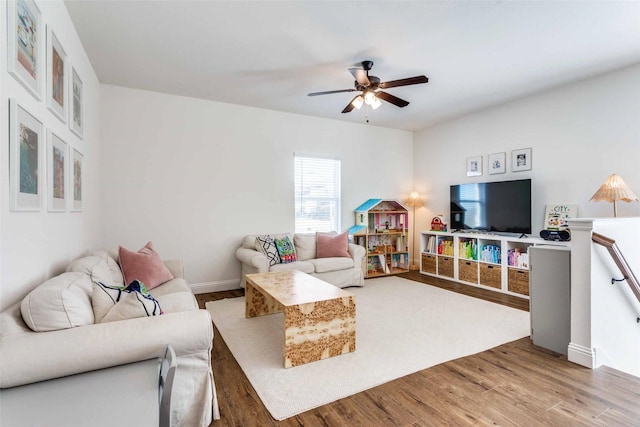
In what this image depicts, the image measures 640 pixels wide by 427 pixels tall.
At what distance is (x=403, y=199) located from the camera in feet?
20.8

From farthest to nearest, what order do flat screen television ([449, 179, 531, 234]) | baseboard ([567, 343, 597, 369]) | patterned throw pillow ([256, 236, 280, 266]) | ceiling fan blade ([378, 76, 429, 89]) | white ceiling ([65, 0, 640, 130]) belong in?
flat screen television ([449, 179, 531, 234]), patterned throw pillow ([256, 236, 280, 266]), ceiling fan blade ([378, 76, 429, 89]), white ceiling ([65, 0, 640, 130]), baseboard ([567, 343, 597, 369])

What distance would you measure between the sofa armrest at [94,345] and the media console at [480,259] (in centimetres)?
399

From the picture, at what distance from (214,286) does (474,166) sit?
456 centimetres

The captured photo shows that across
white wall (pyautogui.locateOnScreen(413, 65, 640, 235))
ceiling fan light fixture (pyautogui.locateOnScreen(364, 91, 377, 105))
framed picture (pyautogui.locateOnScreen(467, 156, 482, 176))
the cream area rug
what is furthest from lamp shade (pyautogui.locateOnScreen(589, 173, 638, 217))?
ceiling fan light fixture (pyautogui.locateOnScreen(364, 91, 377, 105))

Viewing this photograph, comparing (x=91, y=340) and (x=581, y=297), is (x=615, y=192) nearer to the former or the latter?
(x=581, y=297)

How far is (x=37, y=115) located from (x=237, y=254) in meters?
2.93

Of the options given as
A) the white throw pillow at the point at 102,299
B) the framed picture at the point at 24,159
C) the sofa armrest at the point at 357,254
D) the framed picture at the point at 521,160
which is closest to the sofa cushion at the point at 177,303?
the white throw pillow at the point at 102,299

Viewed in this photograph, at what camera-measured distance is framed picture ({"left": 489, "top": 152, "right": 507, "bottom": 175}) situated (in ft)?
15.7

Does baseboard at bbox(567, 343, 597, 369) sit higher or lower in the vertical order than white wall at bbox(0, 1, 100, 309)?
lower

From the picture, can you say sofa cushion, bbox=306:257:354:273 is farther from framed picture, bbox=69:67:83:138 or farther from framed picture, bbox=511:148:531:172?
framed picture, bbox=69:67:83:138

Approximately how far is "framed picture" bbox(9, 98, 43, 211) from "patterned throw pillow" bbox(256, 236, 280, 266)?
2677 millimetres

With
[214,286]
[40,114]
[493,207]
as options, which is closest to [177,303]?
[40,114]

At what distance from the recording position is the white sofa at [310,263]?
4106 millimetres

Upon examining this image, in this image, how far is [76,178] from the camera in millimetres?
2709
